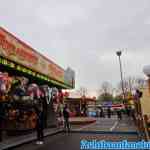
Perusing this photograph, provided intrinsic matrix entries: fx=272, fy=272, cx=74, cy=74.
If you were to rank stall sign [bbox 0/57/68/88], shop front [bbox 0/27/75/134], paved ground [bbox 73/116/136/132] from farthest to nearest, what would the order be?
paved ground [bbox 73/116/136/132] < shop front [bbox 0/27/75/134] < stall sign [bbox 0/57/68/88]

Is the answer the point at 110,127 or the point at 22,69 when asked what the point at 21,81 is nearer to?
the point at 22,69

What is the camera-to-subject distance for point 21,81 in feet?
43.7

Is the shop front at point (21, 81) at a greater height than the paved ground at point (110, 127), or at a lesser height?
greater

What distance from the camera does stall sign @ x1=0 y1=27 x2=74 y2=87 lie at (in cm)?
1168

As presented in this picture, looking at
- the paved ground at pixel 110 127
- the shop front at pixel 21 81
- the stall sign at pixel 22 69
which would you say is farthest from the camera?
the paved ground at pixel 110 127

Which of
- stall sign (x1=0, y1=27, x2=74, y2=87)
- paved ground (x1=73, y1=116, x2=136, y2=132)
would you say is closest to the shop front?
stall sign (x1=0, y1=27, x2=74, y2=87)

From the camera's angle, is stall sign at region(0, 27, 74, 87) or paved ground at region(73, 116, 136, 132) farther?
paved ground at region(73, 116, 136, 132)

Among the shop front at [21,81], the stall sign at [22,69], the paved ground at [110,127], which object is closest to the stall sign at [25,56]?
the shop front at [21,81]

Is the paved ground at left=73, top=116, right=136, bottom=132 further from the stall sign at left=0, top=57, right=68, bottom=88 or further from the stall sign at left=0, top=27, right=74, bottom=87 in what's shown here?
the stall sign at left=0, top=57, right=68, bottom=88

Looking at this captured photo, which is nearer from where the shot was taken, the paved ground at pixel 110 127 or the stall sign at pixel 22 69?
the stall sign at pixel 22 69

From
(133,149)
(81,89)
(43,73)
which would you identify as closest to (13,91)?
(43,73)

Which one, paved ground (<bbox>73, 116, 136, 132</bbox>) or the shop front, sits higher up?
the shop front

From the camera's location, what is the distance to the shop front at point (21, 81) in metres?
11.8

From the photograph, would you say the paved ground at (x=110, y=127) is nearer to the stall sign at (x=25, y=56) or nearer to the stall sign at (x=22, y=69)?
the stall sign at (x=25, y=56)
